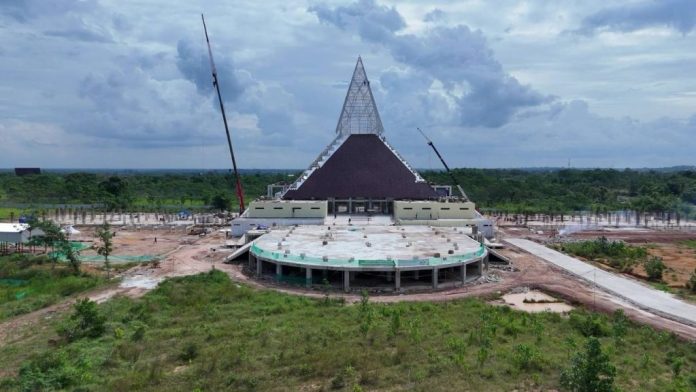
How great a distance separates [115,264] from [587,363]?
3470cm

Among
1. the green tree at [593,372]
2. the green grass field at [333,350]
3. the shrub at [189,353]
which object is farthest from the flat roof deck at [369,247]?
the green tree at [593,372]

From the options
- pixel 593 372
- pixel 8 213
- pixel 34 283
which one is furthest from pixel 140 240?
pixel 593 372

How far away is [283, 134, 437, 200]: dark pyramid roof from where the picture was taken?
5562 cm

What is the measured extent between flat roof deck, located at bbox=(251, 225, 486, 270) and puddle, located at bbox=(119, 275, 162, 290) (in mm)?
6451

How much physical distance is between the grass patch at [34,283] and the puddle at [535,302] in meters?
24.5

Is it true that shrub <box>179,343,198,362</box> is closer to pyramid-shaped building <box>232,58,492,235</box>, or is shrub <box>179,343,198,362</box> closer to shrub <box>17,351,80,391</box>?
shrub <box>17,351,80,391</box>

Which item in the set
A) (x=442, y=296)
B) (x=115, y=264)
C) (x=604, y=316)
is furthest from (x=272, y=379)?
(x=115, y=264)

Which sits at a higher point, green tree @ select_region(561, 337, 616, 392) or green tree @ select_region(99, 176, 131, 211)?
green tree @ select_region(99, 176, 131, 211)

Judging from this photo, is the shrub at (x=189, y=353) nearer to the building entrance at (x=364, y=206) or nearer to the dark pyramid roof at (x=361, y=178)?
the dark pyramid roof at (x=361, y=178)

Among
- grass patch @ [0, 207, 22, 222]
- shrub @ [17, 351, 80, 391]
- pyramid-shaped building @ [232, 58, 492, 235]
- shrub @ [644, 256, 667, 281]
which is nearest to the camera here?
shrub @ [17, 351, 80, 391]

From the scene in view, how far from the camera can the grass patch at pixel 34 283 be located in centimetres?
2818

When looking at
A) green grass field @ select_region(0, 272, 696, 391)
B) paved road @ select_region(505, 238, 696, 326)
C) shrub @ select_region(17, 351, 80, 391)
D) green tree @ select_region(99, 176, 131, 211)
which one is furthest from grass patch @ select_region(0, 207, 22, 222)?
paved road @ select_region(505, 238, 696, 326)

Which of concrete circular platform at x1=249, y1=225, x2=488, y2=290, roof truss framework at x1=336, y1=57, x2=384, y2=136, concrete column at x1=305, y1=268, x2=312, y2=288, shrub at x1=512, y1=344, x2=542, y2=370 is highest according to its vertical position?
roof truss framework at x1=336, y1=57, x2=384, y2=136

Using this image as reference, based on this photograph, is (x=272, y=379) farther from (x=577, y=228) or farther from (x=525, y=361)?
(x=577, y=228)
